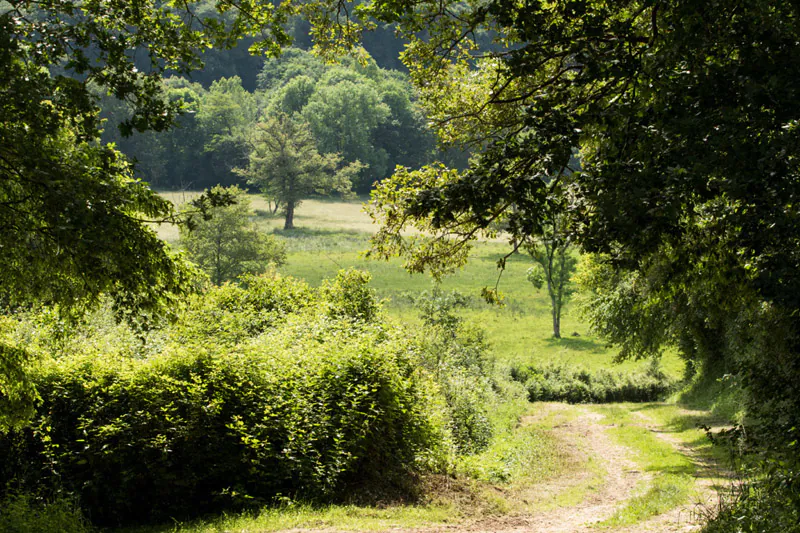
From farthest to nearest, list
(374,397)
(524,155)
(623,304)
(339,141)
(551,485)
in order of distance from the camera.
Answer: (339,141) < (623,304) < (551,485) < (374,397) < (524,155)

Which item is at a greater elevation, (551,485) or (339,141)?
(339,141)

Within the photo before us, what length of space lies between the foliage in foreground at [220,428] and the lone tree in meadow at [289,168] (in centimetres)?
6774

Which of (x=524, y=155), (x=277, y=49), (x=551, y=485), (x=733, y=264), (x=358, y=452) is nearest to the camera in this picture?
(x=524, y=155)

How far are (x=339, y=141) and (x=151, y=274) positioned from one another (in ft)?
334

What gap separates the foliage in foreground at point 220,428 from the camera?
35.0 ft

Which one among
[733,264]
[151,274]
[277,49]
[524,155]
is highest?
[277,49]

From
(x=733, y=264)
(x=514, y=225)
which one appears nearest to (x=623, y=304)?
(x=733, y=264)

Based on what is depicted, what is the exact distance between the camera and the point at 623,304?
87.6 ft

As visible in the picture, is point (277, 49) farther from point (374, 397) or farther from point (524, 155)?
point (374, 397)

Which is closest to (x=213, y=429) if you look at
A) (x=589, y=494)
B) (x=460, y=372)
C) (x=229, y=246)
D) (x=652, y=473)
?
(x=589, y=494)

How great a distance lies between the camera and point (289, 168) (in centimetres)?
8275

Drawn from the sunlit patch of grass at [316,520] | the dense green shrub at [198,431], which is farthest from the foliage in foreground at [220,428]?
the sunlit patch of grass at [316,520]

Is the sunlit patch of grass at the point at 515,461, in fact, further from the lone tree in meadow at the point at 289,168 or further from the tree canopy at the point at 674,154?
the lone tree in meadow at the point at 289,168

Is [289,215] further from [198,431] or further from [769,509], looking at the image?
[769,509]
